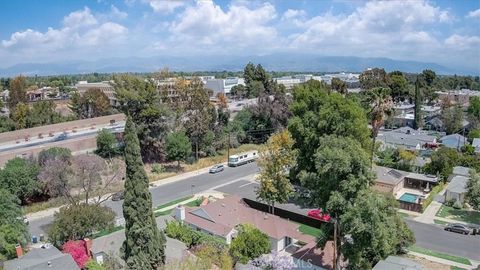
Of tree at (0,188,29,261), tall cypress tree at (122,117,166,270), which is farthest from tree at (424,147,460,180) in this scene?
tree at (0,188,29,261)

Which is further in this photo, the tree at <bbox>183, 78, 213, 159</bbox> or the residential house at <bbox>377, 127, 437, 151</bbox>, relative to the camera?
the residential house at <bbox>377, 127, 437, 151</bbox>

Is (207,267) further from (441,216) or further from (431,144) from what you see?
(431,144)

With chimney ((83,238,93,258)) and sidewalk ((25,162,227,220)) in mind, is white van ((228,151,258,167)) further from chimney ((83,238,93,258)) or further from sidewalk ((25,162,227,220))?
chimney ((83,238,93,258))

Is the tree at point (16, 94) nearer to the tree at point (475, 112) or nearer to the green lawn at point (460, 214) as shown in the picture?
the green lawn at point (460, 214)

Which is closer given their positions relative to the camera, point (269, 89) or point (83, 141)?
point (83, 141)

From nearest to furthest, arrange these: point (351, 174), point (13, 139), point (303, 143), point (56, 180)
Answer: point (351, 174) → point (56, 180) → point (303, 143) → point (13, 139)

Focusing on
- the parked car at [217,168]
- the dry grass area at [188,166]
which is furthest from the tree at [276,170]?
the dry grass area at [188,166]

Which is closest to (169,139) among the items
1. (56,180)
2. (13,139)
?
(56,180)
